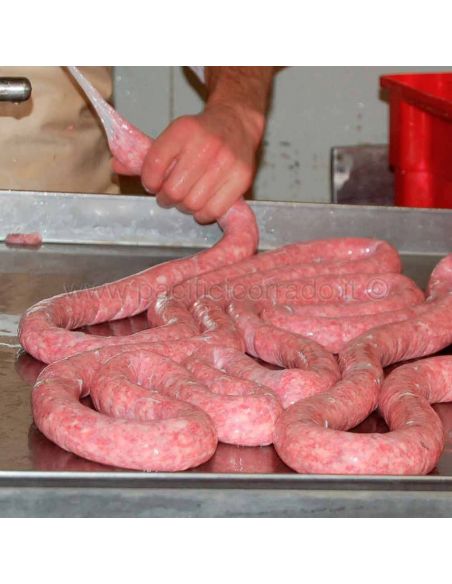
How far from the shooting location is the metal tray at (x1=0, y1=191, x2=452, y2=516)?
5.91 feet

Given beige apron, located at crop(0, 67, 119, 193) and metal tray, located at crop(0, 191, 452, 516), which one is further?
beige apron, located at crop(0, 67, 119, 193)

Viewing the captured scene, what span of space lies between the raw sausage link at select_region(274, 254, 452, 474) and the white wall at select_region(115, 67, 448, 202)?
8.73ft

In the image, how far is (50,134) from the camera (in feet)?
12.0

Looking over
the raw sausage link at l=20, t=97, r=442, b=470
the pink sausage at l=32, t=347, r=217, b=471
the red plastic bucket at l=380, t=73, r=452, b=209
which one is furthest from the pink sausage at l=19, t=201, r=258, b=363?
the red plastic bucket at l=380, t=73, r=452, b=209

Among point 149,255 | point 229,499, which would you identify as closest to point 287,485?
point 229,499

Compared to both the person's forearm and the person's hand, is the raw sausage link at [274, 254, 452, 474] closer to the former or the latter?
the person's hand

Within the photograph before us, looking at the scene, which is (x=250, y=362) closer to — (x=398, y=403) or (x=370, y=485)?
(x=398, y=403)

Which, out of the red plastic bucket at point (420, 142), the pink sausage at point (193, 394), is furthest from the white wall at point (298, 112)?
the pink sausage at point (193, 394)

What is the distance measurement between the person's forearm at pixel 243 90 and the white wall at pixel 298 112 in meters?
1.43

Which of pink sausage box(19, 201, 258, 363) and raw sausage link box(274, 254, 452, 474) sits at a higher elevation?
pink sausage box(19, 201, 258, 363)

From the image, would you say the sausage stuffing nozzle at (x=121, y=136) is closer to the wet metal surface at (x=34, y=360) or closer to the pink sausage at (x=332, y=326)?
the wet metal surface at (x=34, y=360)

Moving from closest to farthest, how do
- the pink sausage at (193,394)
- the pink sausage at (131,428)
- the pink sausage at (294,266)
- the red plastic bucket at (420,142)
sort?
the pink sausage at (131,428)
the pink sausage at (193,394)
the pink sausage at (294,266)
the red plastic bucket at (420,142)

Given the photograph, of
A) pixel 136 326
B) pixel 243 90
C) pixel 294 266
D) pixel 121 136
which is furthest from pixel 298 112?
pixel 136 326

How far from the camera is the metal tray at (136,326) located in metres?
1.80
